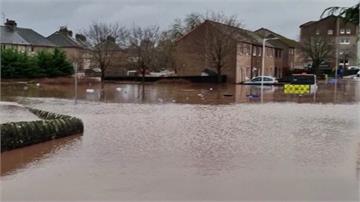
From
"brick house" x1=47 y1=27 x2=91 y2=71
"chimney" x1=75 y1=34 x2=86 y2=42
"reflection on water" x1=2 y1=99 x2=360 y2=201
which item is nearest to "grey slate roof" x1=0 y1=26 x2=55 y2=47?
"brick house" x1=47 y1=27 x2=91 y2=71

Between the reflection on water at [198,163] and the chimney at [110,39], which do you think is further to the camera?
the chimney at [110,39]

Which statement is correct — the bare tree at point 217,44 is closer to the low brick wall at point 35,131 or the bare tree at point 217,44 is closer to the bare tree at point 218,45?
the bare tree at point 218,45

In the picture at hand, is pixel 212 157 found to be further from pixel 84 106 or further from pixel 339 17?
pixel 84 106

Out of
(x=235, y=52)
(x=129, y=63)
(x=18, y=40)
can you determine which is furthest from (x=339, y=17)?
(x=18, y=40)

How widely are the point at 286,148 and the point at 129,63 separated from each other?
63733 millimetres

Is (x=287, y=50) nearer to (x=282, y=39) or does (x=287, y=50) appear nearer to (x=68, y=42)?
(x=282, y=39)

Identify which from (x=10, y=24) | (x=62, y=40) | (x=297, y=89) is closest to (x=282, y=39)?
(x=62, y=40)

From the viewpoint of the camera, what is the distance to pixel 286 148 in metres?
16.5

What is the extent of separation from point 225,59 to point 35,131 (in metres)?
55.7

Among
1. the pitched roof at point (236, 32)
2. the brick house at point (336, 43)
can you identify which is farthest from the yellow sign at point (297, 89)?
the brick house at point (336, 43)

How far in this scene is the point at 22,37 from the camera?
8844cm

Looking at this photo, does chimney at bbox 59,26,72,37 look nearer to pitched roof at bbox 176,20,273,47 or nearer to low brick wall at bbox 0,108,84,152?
pitched roof at bbox 176,20,273,47

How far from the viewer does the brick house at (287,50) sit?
94250 mm

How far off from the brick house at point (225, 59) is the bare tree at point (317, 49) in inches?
841
